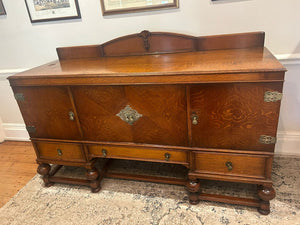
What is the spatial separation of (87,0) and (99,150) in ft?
3.43

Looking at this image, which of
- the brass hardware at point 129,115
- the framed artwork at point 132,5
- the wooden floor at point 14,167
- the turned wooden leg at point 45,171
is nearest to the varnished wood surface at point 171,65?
the brass hardware at point 129,115

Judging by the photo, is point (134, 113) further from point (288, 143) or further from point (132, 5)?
point (288, 143)

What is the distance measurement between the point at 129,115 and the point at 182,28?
0.72 metres

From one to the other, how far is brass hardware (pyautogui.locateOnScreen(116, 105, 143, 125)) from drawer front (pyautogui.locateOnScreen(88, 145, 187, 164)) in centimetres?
20

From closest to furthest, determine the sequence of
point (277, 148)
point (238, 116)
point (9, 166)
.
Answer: point (238, 116), point (277, 148), point (9, 166)

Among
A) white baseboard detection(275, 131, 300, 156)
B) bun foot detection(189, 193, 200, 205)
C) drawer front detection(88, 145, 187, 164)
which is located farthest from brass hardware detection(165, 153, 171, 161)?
white baseboard detection(275, 131, 300, 156)

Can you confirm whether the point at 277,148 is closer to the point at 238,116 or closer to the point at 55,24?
the point at 238,116

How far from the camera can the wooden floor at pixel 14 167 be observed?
70.2 inches

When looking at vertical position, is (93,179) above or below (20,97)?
below

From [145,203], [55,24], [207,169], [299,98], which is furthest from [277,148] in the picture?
[55,24]

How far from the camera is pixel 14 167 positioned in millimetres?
2047

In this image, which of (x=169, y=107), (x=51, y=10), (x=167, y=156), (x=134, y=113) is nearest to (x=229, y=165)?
(x=167, y=156)

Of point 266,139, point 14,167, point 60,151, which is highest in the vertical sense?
point 266,139

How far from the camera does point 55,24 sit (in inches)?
72.5
